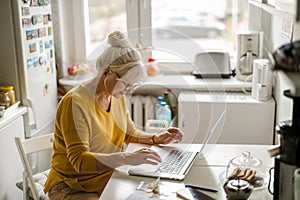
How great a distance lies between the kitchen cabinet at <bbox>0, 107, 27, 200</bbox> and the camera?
7.72 feet

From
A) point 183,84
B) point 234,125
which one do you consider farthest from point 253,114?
point 183,84

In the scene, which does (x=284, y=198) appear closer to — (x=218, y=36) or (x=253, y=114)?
(x=253, y=114)

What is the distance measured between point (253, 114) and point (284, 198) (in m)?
1.51

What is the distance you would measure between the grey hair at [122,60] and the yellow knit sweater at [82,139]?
171mm

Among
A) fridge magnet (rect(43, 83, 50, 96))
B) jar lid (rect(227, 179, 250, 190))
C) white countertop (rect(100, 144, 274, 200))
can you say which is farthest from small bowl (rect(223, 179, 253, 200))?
fridge magnet (rect(43, 83, 50, 96))

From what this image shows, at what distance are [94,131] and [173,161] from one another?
38 centimetres

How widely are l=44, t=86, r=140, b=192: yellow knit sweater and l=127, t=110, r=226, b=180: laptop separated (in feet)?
0.51

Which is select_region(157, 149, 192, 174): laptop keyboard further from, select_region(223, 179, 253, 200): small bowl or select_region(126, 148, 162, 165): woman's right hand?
select_region(223, 179, 253, 200): small bowl

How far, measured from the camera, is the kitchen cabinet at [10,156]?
235 cm

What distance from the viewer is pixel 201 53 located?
317 cm

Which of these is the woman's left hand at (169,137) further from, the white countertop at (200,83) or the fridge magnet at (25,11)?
the fridge magnet at (25,11)

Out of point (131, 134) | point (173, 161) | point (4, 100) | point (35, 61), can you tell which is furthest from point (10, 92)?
point (173, 161)

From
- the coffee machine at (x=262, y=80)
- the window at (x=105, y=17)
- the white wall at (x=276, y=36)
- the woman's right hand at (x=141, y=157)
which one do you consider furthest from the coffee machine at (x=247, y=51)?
the woman's right hand at (x=141, y=157)

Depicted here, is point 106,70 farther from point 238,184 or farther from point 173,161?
point 238,184
